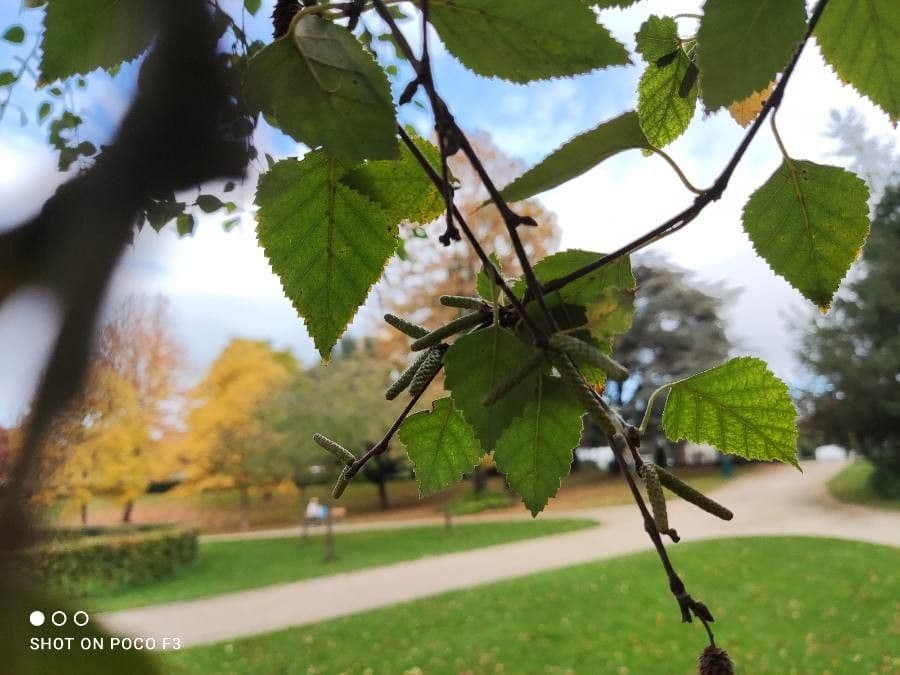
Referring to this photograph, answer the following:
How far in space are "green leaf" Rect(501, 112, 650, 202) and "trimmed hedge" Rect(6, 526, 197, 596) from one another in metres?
3.89

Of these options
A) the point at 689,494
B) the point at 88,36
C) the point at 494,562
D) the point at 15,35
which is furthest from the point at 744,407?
the point at 494,562

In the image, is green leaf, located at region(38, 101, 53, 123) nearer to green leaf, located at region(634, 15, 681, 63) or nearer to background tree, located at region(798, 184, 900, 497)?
green leaf, located at region(634, 15, 681, 63)

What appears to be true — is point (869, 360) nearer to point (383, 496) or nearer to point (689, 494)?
point (383, 496)

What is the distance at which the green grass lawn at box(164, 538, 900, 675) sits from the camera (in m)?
2.66

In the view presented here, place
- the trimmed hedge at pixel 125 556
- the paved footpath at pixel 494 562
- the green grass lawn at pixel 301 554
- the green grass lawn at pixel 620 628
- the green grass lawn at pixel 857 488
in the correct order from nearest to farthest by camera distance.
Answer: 1. the green grass lawn at pixel 620 628
2. the paved footpath at pixel 494 562
3. the trimmed hedge at pixel 125 556
4. the green grass lawn at pixel 301 554
5. the green grass lawn at pixel 857 488

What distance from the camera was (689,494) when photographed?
0.50 feet

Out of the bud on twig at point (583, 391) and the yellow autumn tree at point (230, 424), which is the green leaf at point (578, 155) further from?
the yellow autumn tree at point (230, 424)

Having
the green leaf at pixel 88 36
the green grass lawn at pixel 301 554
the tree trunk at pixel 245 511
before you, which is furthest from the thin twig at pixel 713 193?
the tree trunk at pixel 245 511

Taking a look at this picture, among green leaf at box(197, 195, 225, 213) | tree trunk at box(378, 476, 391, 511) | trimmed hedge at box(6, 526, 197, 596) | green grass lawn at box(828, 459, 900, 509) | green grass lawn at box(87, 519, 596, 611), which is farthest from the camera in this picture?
tree trunk at box(378, 476, 391, 511)

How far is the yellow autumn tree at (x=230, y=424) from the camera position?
544 cm

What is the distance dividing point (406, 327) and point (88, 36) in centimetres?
12

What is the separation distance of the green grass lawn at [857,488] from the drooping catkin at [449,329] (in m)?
6.14

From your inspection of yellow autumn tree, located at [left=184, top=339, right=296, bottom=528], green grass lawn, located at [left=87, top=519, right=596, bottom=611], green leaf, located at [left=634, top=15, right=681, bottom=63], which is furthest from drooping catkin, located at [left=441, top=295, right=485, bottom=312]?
yellow autumn tree, located at [left=184, top=339, right=296, bottom=528]

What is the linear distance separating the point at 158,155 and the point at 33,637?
30cm
